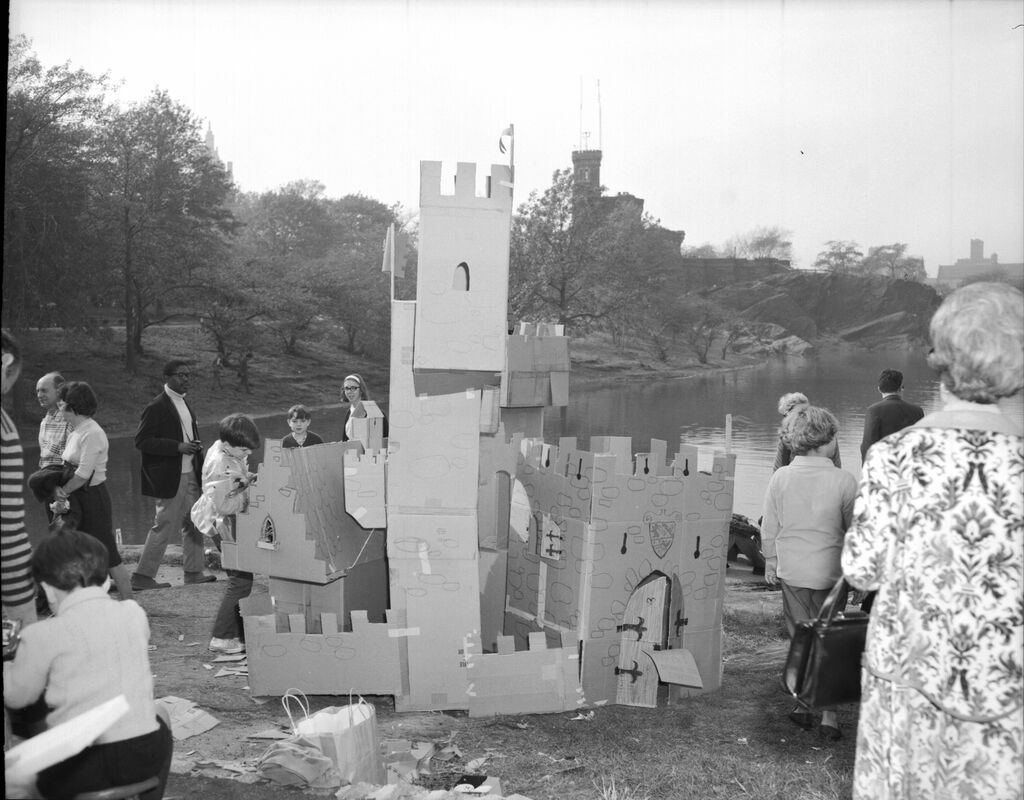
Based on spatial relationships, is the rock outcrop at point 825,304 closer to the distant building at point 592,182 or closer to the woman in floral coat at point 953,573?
the distant building at point 592,182

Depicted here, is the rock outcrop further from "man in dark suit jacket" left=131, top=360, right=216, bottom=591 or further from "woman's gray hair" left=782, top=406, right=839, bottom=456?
"woman's gray hair" left=782, top=406, right=839, bottom=456

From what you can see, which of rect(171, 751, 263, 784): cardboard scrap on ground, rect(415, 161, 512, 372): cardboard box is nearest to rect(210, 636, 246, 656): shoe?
rect(171, 751, 263, 784): cardboard scrap on ground

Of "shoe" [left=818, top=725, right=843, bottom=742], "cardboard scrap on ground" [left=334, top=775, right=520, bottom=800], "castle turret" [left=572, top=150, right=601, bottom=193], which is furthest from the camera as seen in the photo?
"castle turret" [left=572, top=150, right=601, bottom=193]

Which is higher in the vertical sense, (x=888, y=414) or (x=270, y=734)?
(x=888, y=414)

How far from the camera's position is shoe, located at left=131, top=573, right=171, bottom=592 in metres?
6.95

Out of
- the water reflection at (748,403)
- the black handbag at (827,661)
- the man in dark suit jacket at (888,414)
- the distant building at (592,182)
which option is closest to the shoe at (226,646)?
the black handbag at (827,661)

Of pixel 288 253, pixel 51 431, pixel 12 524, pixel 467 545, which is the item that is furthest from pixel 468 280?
pixel 288 253

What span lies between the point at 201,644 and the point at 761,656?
3130mm

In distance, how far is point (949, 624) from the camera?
230 centimetres

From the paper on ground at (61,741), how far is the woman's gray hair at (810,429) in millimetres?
2891

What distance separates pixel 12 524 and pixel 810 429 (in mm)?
3044

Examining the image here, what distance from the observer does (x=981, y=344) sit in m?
2.35

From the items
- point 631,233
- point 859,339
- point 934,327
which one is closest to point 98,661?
point 934,327

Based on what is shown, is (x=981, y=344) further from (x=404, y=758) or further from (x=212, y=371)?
(x=212, y=371)
